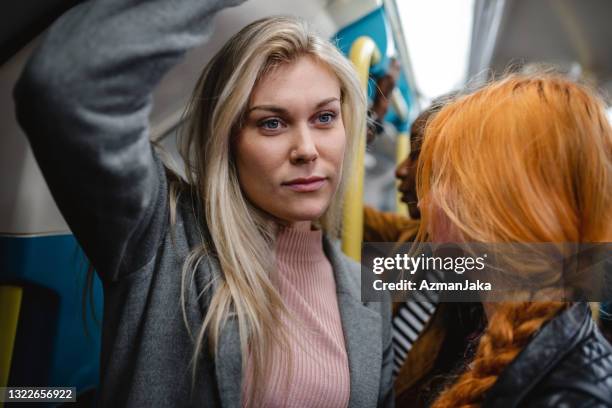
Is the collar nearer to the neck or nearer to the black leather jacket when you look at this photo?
the black leather jacket

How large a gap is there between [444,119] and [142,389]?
2.30 feet

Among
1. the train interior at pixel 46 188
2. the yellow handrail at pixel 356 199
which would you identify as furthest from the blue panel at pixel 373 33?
the yellow handrail at pixel 356 199

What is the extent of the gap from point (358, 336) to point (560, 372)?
381 millimetres

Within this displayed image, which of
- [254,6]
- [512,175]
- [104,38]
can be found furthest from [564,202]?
[254,6]

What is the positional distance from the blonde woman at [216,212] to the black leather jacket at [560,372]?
31cm

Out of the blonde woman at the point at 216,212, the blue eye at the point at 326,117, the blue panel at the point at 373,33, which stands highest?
the blue panel at the point at 373,33

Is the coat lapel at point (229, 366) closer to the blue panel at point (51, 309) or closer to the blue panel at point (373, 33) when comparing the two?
the blue panel at point (51, 309)

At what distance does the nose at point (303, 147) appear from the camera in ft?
2.49

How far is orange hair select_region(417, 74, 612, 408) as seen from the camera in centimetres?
Result: 66

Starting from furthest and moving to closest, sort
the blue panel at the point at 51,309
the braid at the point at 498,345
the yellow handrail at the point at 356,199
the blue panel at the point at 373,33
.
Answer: the blue panel at the point at 373,33 < the yellow handrail at the point at 356,199 < the blue panel at the point at 51,309 < the braid at the point at 498,345

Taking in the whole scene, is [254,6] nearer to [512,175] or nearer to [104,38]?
[104,38]

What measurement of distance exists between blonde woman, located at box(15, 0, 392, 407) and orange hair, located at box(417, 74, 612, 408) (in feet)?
0.81

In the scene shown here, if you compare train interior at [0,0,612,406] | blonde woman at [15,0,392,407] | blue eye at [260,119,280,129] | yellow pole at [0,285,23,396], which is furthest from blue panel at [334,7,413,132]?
yellow pole at [0,285,23,396]

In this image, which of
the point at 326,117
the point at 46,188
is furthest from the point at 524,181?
the point at 46,188
